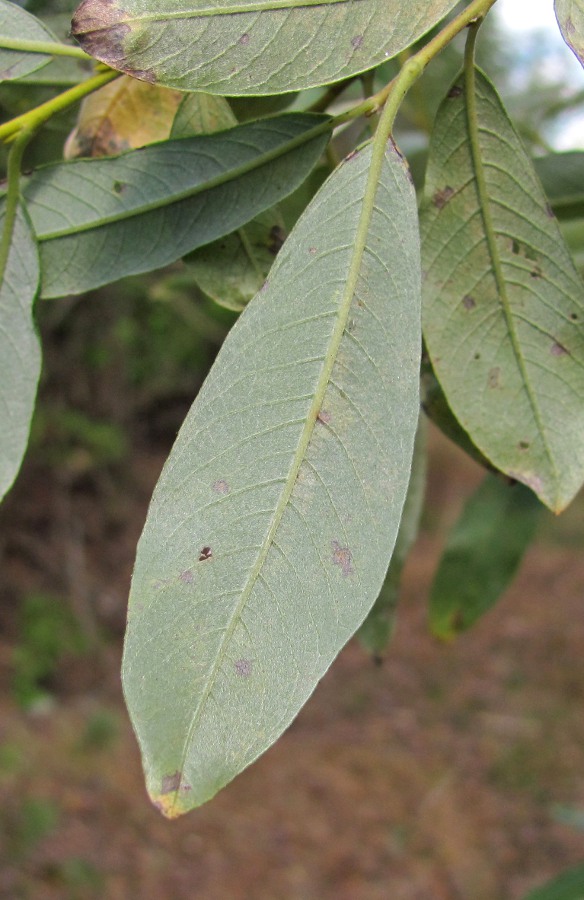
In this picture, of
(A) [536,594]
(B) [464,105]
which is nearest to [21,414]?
(B) [464,105]

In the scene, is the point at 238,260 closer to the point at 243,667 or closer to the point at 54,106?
the point at 54,106

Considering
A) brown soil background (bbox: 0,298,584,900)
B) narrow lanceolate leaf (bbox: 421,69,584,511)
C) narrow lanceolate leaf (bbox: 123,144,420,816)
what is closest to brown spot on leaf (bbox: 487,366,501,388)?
narrow lanceolate leaf (bbox: 421,69,584,511)

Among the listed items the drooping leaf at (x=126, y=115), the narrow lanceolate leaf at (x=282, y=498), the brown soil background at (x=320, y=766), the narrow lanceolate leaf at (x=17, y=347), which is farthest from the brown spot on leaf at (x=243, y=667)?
the brown soil background at (x=320, y=766)

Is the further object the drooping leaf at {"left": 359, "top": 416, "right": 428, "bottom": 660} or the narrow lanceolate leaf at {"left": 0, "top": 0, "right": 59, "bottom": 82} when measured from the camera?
the drooping leaf at {"left": 359, "top": 416, "right": 428, "bottom": 660}

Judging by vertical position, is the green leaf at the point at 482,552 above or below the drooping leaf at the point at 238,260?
below

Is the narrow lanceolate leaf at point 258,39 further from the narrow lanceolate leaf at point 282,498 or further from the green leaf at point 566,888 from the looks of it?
the green leaf at point 566,888

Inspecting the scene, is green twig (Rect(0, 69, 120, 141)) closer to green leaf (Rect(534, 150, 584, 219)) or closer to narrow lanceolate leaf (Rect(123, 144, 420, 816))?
narrow lanceolate leaf (Rect(123, 144, 420, 816))

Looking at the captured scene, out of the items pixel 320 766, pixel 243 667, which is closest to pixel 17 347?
pixel 243 667
